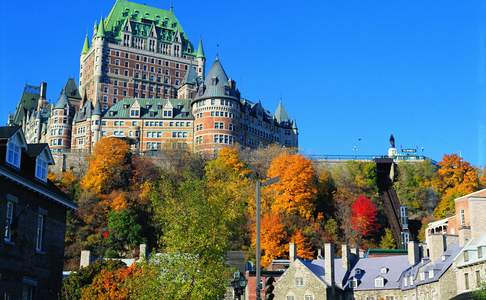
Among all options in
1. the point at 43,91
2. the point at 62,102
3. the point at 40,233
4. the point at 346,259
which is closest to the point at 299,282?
the point at 346,259

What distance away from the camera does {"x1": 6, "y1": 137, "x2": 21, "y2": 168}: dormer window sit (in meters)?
34.8

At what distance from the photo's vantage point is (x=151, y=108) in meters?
152

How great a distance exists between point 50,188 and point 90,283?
2261cm

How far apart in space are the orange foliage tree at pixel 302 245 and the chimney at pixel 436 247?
3119 centimetres

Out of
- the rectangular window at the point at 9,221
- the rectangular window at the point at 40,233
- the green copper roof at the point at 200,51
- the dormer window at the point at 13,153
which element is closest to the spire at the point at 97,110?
the green copper roof at the point at 200,51

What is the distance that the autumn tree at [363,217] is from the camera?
105m

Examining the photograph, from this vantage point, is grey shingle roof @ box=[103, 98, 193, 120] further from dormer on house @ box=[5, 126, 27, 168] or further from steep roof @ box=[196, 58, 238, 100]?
dormer on house @ box=[5, 126, 27, 168]

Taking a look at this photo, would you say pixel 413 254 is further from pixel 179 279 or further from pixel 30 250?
pixel 30 250

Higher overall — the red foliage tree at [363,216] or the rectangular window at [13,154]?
the red foliage tree at [363,216]

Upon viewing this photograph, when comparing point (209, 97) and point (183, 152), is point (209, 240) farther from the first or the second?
point (209, 97)

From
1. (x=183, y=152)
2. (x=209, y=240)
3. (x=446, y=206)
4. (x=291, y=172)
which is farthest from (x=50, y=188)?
(x=183, y=152)

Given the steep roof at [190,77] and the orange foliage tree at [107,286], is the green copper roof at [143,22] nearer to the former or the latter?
the steep roof at [190,77]

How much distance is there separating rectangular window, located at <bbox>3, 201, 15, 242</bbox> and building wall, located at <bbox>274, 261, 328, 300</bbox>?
3897 cm

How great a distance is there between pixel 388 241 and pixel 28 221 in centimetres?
7508
